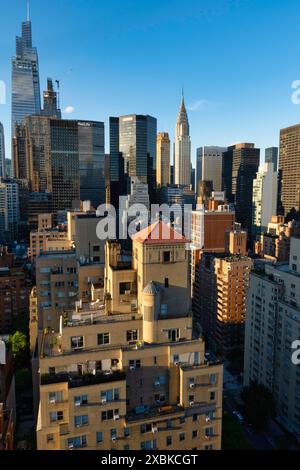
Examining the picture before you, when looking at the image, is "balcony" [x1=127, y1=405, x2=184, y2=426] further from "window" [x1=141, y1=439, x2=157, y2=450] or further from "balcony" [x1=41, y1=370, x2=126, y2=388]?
"balcony" [x1=41, y1=370, x2=126, y2=388]

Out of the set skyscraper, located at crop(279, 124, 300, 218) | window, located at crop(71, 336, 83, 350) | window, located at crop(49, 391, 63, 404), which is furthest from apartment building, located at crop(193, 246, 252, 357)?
skyscraper, located at crop(279, 124, 300, 218)

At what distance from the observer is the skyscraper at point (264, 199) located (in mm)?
144500

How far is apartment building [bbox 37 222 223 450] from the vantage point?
1593 cm

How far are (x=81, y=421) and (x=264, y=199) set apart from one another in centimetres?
14265

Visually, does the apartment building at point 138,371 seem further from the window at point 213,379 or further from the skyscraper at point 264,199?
the skyscraper at point 264,199

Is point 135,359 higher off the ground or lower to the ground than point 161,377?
higher

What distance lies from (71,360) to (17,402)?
31.6 m

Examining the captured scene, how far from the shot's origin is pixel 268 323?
139ft

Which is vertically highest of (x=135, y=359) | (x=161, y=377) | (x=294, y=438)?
(x=135, y=359)

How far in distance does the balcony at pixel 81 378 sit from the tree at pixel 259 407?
3059cm

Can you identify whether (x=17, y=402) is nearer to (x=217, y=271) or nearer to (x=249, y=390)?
(x=249, y=390)

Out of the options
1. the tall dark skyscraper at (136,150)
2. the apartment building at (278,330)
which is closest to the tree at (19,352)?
the apartment building at (278,330)

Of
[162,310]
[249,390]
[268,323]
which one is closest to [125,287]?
[162,310]

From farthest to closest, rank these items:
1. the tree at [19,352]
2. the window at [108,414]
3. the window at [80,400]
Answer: the tree at [19,352], the window at [108,414], the window at [80,400]
